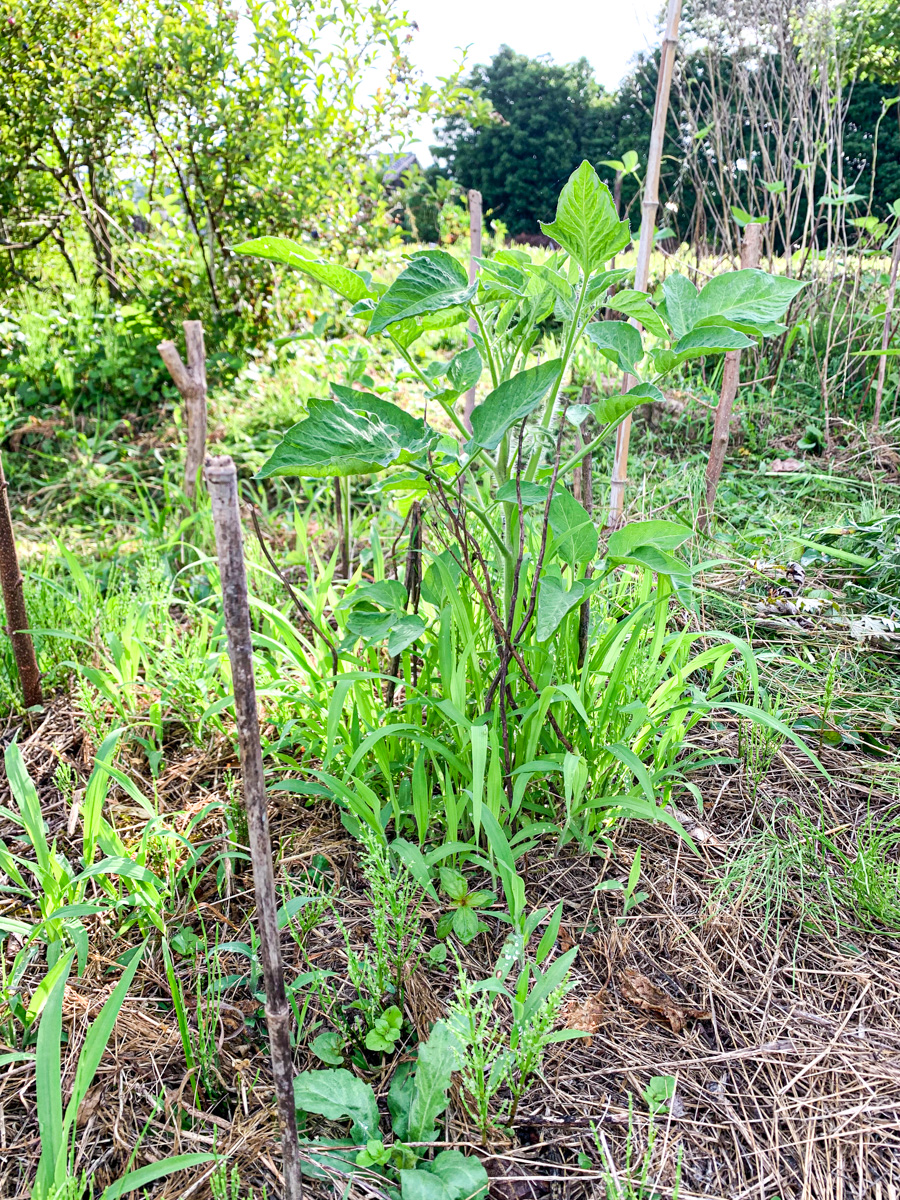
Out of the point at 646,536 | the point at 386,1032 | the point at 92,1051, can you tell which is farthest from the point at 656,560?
the point at 92,1051

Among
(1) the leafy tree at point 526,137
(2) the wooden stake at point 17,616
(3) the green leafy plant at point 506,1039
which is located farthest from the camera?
(1) the leafy tree at point 526,137

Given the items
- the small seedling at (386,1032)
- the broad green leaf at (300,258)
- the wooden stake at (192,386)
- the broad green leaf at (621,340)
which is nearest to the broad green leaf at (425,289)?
the broad green leaf at (300,258)

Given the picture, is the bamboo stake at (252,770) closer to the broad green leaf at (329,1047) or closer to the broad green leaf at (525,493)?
the broad green leaf at (329,1047)

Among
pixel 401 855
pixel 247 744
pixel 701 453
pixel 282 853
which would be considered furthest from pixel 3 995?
pixel 701 453

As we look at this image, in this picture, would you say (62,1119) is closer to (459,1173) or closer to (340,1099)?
(340,1099)

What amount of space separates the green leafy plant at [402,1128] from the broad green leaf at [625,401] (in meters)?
0.84

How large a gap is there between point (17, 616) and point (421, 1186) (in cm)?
138

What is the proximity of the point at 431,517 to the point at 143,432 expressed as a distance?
2770 millimetres

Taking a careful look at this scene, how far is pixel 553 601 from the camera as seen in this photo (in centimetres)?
112

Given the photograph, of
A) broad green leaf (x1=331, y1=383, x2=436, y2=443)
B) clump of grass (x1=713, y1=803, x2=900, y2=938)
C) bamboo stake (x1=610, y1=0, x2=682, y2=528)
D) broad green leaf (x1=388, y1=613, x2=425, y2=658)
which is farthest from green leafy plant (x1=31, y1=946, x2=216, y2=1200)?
bamboo stake (x1=610, y1=0, x2=682, y2=528)

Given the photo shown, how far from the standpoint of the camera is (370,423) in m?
1.07

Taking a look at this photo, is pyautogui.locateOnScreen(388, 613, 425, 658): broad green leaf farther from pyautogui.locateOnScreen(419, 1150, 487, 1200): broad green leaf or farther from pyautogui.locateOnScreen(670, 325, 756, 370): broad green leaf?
pyautogui.locateOnScreen(419, 1150, 487, 1200): broad green leaf

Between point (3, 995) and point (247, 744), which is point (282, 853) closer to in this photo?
point (3, 995)

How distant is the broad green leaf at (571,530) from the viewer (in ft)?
4.16
